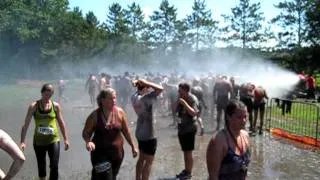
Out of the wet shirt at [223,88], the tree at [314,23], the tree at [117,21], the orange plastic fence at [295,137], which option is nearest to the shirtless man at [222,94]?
the wet shirt at [223,88]

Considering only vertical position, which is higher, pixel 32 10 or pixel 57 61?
pixel 32 10

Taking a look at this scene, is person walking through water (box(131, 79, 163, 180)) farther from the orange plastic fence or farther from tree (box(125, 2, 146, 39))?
tree (box(125, 2, 146, 39))

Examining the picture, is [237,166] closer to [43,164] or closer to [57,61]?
[43,164]

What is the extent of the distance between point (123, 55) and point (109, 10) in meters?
22.5

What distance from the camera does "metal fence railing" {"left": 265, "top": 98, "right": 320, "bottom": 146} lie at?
51.4 ft

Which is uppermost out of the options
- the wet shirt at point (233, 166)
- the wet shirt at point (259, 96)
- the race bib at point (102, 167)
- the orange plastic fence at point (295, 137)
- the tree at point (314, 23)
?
the tree at point (314, 23)

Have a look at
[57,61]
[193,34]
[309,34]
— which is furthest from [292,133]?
[193,34]

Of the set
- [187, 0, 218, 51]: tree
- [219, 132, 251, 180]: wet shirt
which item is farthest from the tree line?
[219, 132, 251, 180]: wet shirt

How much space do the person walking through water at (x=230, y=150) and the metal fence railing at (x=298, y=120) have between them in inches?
407

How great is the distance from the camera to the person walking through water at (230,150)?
4.68 meters

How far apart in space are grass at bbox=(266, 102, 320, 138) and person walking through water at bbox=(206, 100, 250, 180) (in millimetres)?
10893

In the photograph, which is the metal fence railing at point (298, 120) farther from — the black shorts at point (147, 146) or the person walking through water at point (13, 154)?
the person walking through water at point (13, 154)

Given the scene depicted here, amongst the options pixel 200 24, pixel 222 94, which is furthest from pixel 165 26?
pixel 222 94

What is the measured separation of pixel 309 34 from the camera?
4850 centimetres
